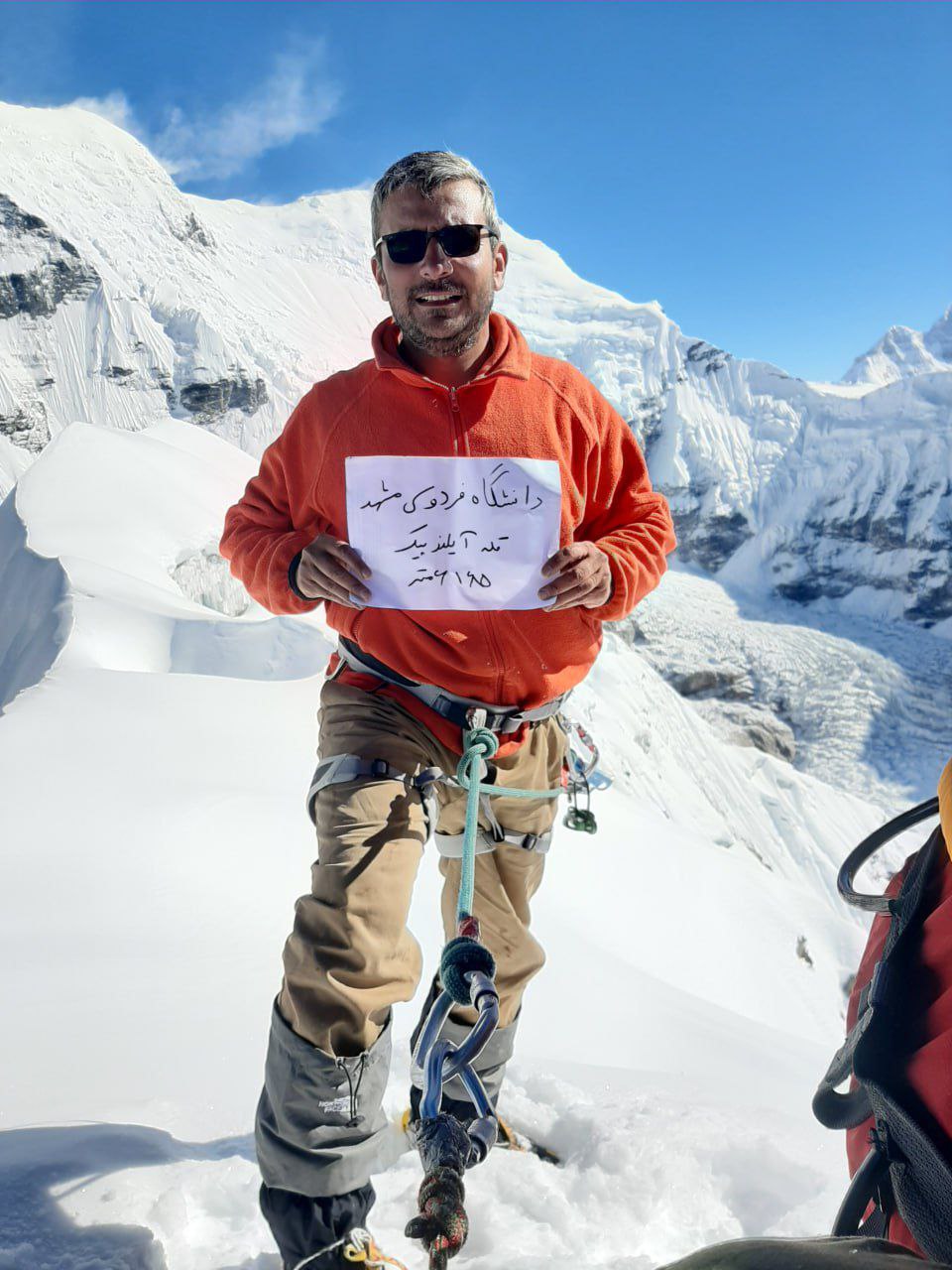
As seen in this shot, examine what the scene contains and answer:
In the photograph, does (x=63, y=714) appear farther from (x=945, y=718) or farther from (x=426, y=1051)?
(x=945, y=718)

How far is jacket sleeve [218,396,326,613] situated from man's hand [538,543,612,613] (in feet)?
2.02

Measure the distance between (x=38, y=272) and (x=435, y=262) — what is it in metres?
70.2

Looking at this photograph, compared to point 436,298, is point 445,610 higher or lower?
lower

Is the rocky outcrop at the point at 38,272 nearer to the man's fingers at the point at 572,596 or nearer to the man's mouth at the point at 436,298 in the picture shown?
the man's mouth at the point at 436,298

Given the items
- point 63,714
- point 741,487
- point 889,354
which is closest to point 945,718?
point 741,487

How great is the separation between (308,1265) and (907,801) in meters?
63.6

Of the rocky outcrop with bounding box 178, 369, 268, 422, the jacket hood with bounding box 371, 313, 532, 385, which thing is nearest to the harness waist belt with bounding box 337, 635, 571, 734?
the jacket hood with bounding box 371, 313, 532, 385

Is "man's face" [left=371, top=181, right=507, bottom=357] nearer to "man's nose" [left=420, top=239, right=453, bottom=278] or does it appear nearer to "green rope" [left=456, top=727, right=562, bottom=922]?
"man's nose" [left=420, top=239, right=453, bottom=278]

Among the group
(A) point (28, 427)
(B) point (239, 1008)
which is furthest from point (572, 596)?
(A) point (28, 427)

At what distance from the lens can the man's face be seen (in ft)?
6.68

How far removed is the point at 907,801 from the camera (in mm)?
56969

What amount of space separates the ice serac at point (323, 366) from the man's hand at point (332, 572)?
49099 mm

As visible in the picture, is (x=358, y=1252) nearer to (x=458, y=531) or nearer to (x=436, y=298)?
(x=458, y=531)

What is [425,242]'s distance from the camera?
2047mm
